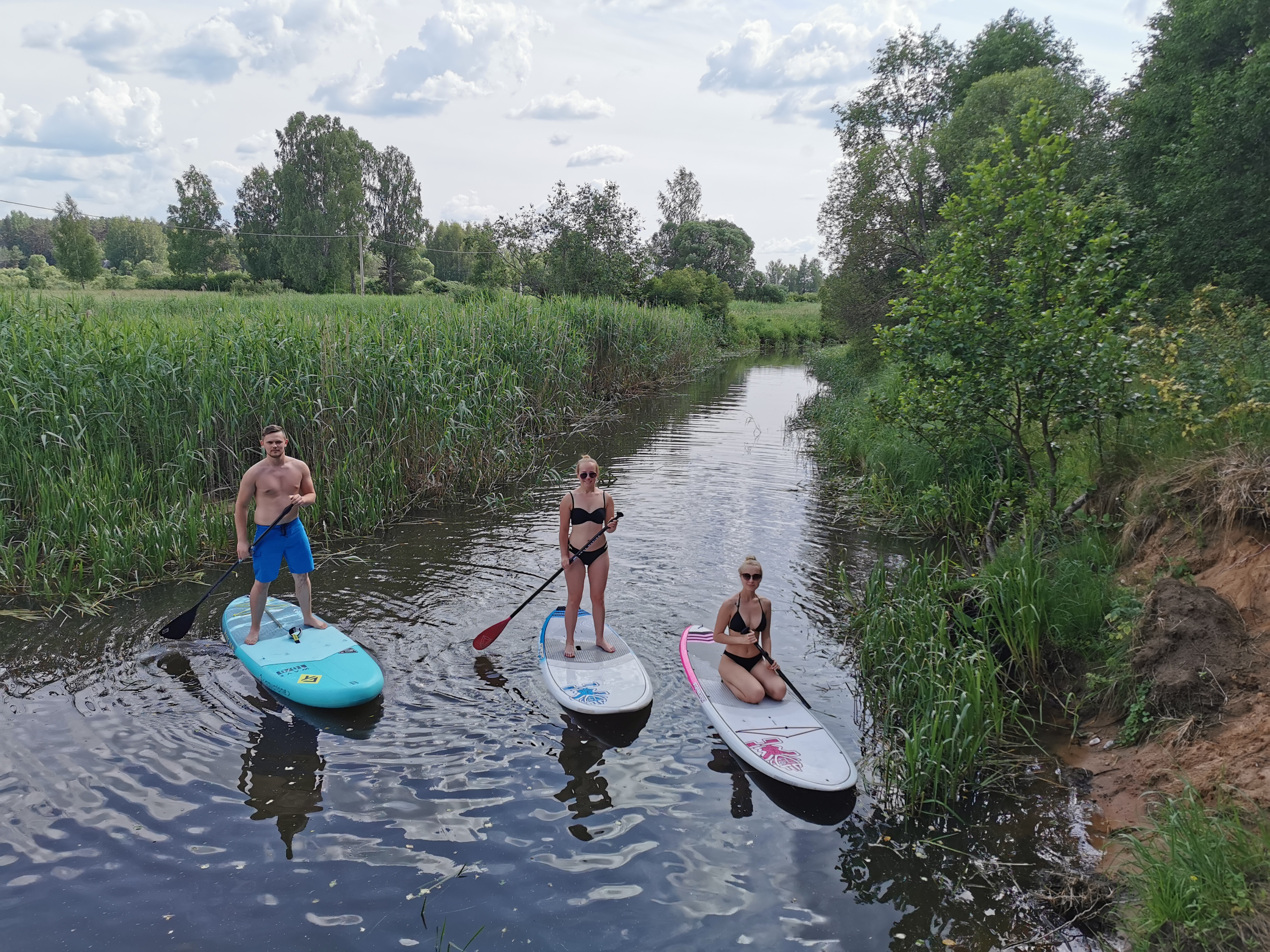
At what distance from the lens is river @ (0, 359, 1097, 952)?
389cm

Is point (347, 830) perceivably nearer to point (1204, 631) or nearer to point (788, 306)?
point (1204, 631)

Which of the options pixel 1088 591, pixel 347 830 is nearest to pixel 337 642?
pixel 347 830

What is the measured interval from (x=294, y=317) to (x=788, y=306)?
58094 mm

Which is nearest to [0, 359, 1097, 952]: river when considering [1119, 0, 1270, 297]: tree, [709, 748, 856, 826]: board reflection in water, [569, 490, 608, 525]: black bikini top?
[709, 748, 856, 826]: board reflection in water

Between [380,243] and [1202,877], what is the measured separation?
7264 centimetres

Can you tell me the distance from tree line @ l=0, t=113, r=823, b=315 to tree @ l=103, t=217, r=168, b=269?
206 mm

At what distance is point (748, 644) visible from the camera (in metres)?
5.74

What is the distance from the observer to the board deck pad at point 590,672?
5789mm

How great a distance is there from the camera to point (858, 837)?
4559mm

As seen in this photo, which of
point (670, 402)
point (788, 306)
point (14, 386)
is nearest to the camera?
point (14, 386)

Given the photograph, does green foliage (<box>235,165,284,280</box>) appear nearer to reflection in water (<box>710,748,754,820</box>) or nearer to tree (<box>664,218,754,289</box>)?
tree (<box>664,218,754,289</box>)

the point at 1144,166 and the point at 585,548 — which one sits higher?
the point at 1144,166

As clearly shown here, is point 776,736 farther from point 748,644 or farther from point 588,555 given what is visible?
point 588,555

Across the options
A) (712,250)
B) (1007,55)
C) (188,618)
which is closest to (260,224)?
(712,250)
